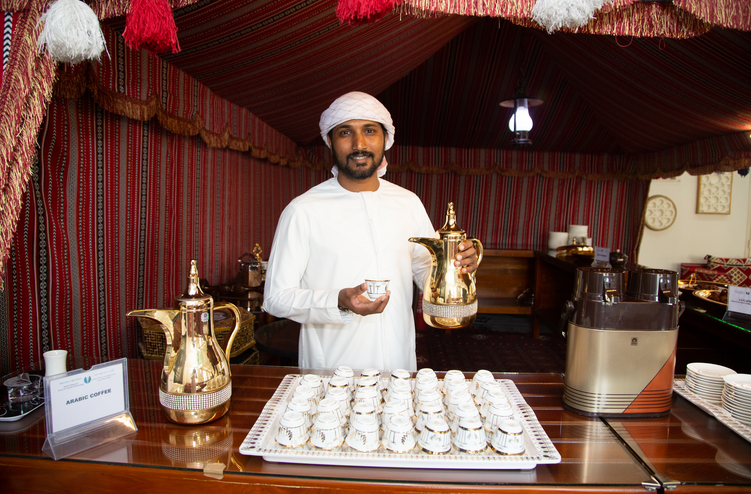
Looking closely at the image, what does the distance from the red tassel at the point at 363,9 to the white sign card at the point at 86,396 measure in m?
1.09

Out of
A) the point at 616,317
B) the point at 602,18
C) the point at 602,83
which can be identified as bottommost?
the point at 616,317

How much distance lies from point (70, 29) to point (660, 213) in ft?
26.8

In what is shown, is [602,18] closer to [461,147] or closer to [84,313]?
[84,313]

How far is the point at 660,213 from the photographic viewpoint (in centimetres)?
729

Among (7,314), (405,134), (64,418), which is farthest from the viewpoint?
(405,134)

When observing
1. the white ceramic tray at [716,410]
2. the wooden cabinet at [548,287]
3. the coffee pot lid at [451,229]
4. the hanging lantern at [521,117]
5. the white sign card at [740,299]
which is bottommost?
the wooden cabinet at [548,287]

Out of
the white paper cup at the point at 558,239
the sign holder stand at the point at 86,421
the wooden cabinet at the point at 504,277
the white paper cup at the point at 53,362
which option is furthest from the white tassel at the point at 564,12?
the white paper cup at the point at 558,239

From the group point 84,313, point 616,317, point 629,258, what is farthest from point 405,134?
point 616,317

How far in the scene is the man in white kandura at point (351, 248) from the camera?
6.06ft

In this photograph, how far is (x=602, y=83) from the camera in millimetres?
4086

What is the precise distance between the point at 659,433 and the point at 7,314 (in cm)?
220

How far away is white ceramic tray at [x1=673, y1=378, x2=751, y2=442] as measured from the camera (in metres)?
1.15

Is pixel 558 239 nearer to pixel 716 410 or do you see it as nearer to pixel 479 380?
pixel 716 410

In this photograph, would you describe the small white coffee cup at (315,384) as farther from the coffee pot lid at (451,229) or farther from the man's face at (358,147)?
the man's face at (358,147)
